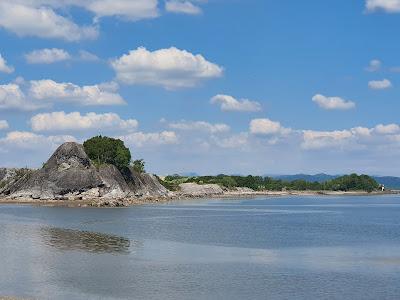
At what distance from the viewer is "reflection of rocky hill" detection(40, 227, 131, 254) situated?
67306 millimetres

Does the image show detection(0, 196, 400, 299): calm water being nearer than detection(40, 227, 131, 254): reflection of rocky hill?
Yes

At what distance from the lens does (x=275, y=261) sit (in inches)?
2312

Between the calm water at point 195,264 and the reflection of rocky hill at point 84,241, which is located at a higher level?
the reflection of rocky hill at point 84,241

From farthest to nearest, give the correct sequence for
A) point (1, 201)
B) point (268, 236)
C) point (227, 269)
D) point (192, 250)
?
1. point (1, 201)
2. point (268, 236)
3. point (192, 250)
4. point (227, 269)

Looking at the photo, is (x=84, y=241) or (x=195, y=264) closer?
(x=195, y=264)

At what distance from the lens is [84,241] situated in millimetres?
75500

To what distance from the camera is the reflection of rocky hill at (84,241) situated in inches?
2650

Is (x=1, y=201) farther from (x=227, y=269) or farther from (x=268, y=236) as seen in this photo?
(x=227, y=269)

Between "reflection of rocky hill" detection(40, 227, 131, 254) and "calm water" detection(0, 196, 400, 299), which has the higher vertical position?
"reflection of rocky hill" detection(40, 227, 131, 254)

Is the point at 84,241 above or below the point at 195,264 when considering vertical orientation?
above

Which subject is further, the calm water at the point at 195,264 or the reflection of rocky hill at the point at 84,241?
the reflection of rocky hill at the point at 84,241

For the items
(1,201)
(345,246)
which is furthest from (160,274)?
(1,201)

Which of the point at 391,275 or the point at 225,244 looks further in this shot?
the point at 225,244

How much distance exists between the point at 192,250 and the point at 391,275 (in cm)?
2440
